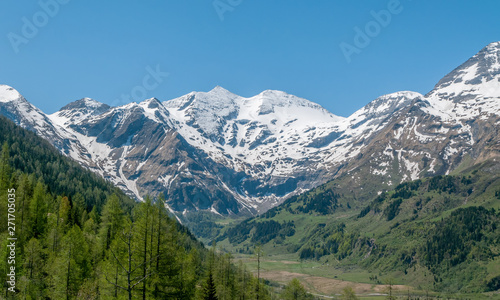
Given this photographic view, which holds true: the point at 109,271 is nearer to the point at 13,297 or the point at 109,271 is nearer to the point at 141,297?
the point at 141,297

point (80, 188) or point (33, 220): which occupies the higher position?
point (80, 188)

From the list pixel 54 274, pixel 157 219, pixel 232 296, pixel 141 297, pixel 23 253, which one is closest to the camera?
pixel 141 297

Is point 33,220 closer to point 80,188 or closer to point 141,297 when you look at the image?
point 141,297

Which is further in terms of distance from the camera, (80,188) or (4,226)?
(80,188)

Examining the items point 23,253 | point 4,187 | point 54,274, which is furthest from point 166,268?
point 4,187

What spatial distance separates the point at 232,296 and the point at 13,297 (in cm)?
4261

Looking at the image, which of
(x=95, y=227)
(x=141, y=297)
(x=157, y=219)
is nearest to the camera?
(x=141, y=297)

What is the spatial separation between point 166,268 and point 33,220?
50.1 m

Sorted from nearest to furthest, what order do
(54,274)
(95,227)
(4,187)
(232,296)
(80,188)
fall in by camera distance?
(54,274)
(232,296)
(4,187)
(95,227)
(80,188)

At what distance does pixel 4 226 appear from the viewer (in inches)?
3187

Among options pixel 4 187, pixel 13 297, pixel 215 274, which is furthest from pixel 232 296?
pixel 4 187

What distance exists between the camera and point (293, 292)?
120125 millimetres

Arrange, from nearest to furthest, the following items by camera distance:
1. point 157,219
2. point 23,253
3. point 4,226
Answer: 1. point 157,219
2. point 23,253
3. point 4,226

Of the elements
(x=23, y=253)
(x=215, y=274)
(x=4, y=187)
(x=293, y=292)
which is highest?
(x=4, y=187)
